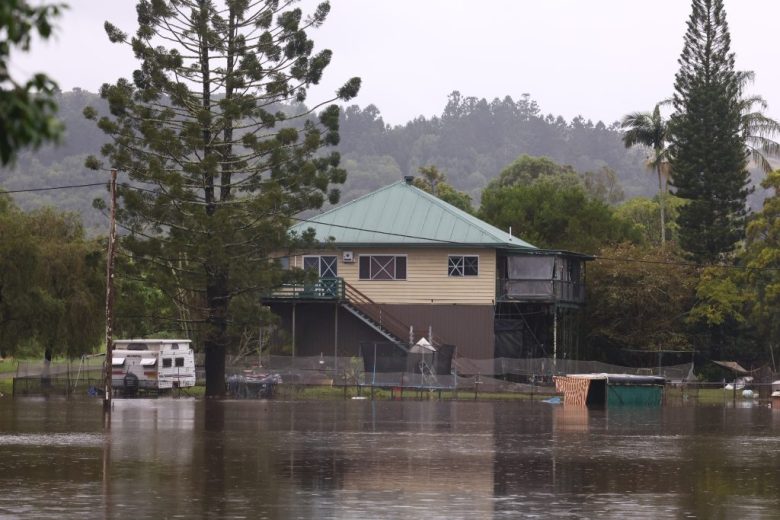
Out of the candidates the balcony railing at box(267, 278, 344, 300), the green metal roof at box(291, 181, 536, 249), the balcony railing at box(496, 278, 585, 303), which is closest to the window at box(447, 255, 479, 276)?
the green metal roof at box(291, 181, 536, 249)

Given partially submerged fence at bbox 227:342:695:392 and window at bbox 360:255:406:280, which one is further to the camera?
window at bbox 360:255:406:280

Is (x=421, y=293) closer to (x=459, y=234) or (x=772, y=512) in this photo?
(x=459, y=234)

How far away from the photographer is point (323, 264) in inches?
2557

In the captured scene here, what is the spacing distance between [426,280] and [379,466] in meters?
41.6

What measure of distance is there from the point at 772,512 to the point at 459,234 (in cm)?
4775

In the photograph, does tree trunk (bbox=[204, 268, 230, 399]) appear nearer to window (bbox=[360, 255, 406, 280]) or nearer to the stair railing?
the stair railing

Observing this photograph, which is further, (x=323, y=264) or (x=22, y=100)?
(x=323, y=264)

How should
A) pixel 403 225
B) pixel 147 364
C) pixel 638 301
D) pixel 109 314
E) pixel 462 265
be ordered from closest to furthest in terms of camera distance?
pixel 109 314
pixel 147 364
pixel 462 265
pixel 403 225
pixel 638 301

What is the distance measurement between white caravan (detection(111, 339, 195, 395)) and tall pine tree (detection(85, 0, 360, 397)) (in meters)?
1.43

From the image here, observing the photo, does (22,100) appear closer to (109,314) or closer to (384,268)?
(109,314)

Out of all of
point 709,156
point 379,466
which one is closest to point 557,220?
point 709,156

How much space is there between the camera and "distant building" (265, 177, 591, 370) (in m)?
63.5

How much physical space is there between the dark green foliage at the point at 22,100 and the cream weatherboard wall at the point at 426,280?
56547mm

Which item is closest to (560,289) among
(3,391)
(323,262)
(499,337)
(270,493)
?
(499,337)
